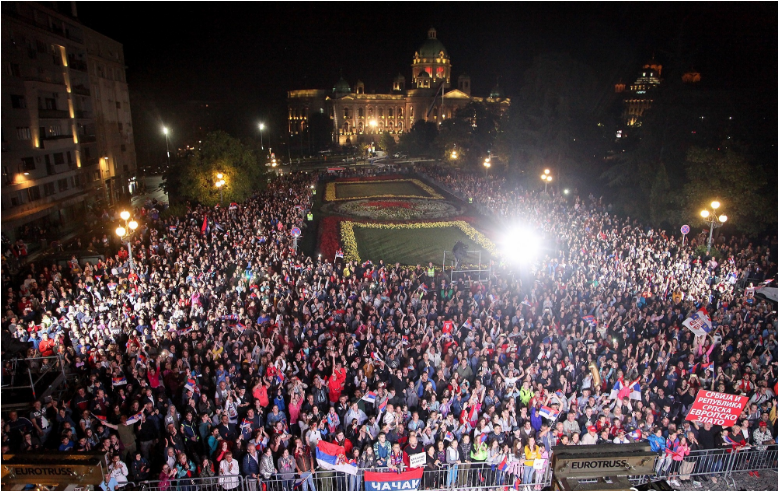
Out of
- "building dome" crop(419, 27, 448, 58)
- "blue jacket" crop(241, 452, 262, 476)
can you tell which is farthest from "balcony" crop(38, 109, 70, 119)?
"building dome" crop(419, 27, 448, 58)

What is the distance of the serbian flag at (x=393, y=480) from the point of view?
26.3 feet

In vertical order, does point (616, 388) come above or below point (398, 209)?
above

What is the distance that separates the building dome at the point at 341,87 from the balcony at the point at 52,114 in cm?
9322

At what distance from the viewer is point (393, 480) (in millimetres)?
8070

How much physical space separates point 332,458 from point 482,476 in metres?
2.71

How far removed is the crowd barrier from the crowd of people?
55 millimetres

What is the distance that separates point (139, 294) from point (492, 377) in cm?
1117

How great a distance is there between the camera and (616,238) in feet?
69.6

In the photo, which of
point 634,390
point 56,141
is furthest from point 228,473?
point 56,141

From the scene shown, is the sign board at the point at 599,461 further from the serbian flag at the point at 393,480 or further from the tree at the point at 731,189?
the tree at the point at 731,189

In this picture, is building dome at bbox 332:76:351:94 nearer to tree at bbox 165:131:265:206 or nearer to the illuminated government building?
the illuminated government building

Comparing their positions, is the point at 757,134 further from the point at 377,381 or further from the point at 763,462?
the point at 377,381

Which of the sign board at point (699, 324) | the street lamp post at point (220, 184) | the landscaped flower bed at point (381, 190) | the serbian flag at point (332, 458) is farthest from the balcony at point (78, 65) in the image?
the sign board at point (699, 324)

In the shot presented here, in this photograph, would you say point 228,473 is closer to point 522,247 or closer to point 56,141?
point 522,247
